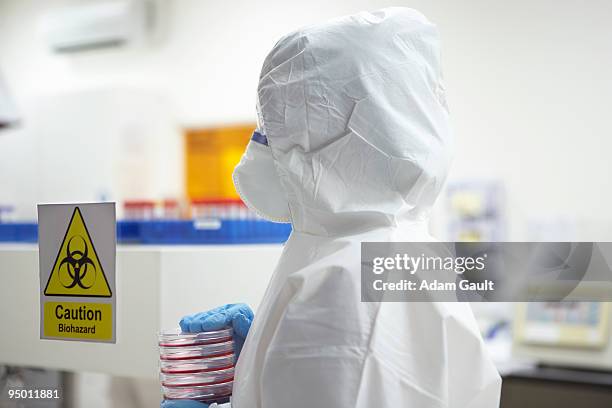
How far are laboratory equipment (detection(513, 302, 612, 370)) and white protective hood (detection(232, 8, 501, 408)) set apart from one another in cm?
171

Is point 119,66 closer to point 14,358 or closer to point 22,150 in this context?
point 22,150

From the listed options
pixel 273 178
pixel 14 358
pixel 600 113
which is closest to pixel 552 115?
pixel 600 113

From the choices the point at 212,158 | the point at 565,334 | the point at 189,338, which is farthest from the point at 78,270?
the point at 212,158

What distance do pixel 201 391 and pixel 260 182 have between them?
0.33 meters

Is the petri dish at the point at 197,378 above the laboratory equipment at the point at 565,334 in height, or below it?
above

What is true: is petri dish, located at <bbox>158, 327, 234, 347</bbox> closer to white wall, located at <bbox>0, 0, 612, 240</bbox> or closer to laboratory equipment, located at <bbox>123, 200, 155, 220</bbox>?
laboratory equipment, located at <bbox>123, 200, 155, 220</bbox>

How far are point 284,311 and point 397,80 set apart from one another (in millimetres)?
354

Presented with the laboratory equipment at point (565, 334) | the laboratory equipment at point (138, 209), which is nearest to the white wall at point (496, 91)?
the laboratory equipment at point (565, 334)

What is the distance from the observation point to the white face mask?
1.11m

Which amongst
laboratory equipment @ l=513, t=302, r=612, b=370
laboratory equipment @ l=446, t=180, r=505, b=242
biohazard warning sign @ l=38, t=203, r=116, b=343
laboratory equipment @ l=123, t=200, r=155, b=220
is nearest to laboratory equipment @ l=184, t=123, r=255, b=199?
laboratory equipment @ l=446, t=180, r=505, b=242

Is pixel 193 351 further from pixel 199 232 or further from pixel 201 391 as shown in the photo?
pixel 199 232

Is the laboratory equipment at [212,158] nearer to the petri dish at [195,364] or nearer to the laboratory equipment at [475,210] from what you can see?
the laboratory equipment at [475,210]

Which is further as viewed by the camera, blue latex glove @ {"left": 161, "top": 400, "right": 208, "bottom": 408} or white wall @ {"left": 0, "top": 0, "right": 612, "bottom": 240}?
white wall @ {"left": 0, "top": 0, "right": 612, "bottom": 240}

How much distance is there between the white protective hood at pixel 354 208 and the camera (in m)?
0.96
